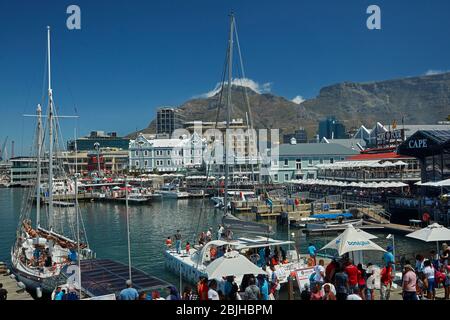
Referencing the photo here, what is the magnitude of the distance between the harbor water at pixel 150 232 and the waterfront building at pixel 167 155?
44.6m

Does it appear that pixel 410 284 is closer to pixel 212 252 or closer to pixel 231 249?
pixel 231 249

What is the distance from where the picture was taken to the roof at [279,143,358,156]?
86812 millimetres

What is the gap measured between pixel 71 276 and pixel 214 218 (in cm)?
3904

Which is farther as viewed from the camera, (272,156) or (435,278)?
(272,156)

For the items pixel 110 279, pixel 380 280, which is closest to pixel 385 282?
pixel 380 280

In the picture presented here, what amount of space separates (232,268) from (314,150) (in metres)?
75.6

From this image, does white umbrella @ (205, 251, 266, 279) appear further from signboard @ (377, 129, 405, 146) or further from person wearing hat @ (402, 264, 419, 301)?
signboard @ (377, 129, 405, 146)

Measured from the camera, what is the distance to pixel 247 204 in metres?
65.8

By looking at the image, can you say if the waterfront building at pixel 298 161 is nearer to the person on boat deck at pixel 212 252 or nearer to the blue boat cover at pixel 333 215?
the blue boat cover at pixel 333 215

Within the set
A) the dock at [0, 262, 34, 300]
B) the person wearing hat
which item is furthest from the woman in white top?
the dock at [0, 262, 34, 300]

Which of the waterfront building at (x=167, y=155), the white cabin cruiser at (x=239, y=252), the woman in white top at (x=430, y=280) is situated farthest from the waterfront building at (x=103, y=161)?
the woman in white top at (x=430, y=280)

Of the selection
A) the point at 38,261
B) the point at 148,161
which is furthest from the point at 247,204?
the point at 148,161
